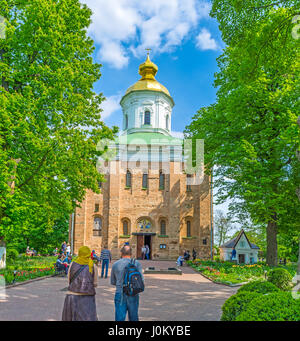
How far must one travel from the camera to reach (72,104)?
1545 cm

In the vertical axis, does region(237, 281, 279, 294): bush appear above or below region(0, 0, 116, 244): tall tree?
below

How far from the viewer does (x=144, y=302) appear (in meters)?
9.50

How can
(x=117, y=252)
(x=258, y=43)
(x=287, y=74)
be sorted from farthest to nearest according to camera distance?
(x=117, y=252), (x=287, y=74), (x=258, y=43)

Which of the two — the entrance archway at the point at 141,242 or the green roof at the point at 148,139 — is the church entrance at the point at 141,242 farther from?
the green roof at the point at 148,139

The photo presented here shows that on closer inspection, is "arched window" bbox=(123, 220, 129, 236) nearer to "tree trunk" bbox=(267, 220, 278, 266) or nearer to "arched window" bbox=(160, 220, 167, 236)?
"arched window" bbox=(160, 220, 167, 236)

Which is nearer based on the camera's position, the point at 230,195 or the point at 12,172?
the point at 12,172

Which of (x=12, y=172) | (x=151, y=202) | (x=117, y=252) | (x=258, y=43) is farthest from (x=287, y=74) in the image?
(x=117, y=252)

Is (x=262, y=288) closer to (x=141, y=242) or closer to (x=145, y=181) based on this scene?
(x=141, y=242)

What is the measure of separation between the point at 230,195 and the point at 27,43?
46.5 ft

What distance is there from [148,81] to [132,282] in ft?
127

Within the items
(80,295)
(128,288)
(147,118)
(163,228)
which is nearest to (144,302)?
(128,288)

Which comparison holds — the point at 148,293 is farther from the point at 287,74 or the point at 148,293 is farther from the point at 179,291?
the point at 287,74

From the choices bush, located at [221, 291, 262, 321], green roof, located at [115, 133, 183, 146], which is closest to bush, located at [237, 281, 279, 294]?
bush, located at [221, 291, 262, 321]

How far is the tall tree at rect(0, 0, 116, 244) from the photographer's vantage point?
13.1m
